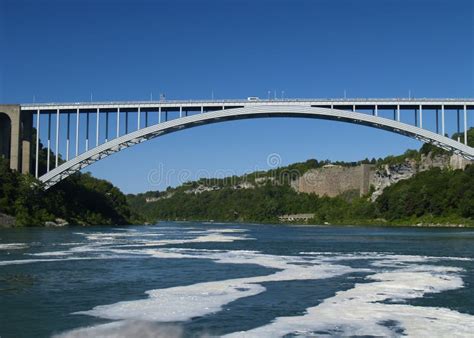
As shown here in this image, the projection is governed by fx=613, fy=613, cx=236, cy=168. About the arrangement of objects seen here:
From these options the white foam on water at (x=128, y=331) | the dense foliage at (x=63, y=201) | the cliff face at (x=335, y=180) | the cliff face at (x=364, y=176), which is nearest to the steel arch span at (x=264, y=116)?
the dense foliage at (x=63, y=201)

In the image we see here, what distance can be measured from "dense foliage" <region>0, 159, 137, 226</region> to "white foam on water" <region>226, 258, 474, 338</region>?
34.0m

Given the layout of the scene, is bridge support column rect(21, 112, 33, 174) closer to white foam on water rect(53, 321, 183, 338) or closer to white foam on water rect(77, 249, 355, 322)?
white foam on water rect(77, 249, 355, 322)

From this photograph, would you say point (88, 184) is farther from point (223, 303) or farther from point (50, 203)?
point (223, 303)

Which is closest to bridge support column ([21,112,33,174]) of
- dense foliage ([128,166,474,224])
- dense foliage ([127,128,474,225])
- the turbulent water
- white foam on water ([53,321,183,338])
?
the turbulent water

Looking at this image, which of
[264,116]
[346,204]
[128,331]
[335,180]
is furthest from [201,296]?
[335,180]

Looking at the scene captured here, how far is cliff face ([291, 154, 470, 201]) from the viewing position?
7912cm

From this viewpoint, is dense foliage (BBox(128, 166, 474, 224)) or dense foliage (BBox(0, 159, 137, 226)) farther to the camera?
dense foliage (BBox(128, 166, 474, 224))

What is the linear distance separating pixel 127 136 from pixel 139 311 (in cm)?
2902

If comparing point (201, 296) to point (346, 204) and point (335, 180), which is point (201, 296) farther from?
point (335, 180)

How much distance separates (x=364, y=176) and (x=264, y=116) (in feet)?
203

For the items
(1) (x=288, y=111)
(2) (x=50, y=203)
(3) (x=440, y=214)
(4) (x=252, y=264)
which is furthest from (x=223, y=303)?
(3) (x=440, y=214)

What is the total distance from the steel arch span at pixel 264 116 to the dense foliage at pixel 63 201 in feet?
15.9

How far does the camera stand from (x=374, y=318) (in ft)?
27.0

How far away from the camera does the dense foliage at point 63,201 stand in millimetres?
41625
